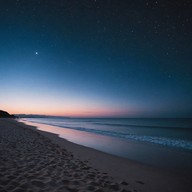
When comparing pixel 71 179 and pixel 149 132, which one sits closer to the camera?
pixel 71 179

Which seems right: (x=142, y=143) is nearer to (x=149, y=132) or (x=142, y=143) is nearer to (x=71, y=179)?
(x=71, y=179)

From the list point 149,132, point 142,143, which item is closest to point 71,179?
point 142,143

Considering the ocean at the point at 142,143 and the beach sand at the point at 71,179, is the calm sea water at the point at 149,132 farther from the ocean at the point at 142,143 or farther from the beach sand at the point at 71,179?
the beach sand at the point at 71,179

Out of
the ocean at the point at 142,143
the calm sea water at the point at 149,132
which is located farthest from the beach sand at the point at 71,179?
the calm sea water at the point at 149,132

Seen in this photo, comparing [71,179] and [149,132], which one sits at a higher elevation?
[71,179]

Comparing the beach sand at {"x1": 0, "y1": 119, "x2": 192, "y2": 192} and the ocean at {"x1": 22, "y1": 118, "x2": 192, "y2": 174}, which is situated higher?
the beach sand at {"x1": 0, "y1": 119, "x2": 192, "y2": 192}

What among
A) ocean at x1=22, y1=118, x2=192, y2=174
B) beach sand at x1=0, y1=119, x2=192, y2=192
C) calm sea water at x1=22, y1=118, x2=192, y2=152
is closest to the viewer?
beach sand at x1=0, y1=119, x2=192, y2=192

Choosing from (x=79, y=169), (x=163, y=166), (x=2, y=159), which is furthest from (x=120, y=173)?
(x=2, y=159)

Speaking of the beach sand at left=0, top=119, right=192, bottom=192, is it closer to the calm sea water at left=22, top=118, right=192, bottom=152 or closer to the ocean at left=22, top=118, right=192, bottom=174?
the ocean at left=22, top=118, right=192, bottom=174

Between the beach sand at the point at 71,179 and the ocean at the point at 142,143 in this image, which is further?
the ocean at the point at 142,143

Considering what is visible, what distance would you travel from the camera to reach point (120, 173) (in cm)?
638

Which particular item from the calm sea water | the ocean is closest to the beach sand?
the ocean

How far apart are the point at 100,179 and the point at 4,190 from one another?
2.65m

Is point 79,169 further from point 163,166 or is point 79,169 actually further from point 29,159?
point 163,166
